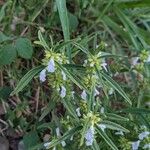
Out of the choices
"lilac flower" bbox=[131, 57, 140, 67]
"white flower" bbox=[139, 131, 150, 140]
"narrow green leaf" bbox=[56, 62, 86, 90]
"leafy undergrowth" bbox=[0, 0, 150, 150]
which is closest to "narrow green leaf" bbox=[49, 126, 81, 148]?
"leafy undergrowth" bbox=[0, 0, 150, 150]

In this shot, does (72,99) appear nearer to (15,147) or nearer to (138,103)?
(138,103)

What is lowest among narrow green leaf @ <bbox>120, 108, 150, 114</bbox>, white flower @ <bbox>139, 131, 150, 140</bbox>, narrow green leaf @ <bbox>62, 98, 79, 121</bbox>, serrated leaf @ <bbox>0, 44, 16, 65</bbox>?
white flower @ <bbox>139, 131, 150, 140</bbox>

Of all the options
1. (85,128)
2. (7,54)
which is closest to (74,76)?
(85,128)

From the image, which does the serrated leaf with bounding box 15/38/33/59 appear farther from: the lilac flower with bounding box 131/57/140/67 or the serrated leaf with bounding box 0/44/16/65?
the lilac flower with bounding box 131/57/140/67

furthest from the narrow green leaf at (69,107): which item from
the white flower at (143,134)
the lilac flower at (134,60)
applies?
the lilac flower at (134,60)

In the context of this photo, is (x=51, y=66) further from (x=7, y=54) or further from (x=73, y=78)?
(x=7, y=54)

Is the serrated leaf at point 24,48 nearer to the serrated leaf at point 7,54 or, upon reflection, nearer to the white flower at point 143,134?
the serrated leaf at point 7,54

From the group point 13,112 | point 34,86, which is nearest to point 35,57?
point 34,86
